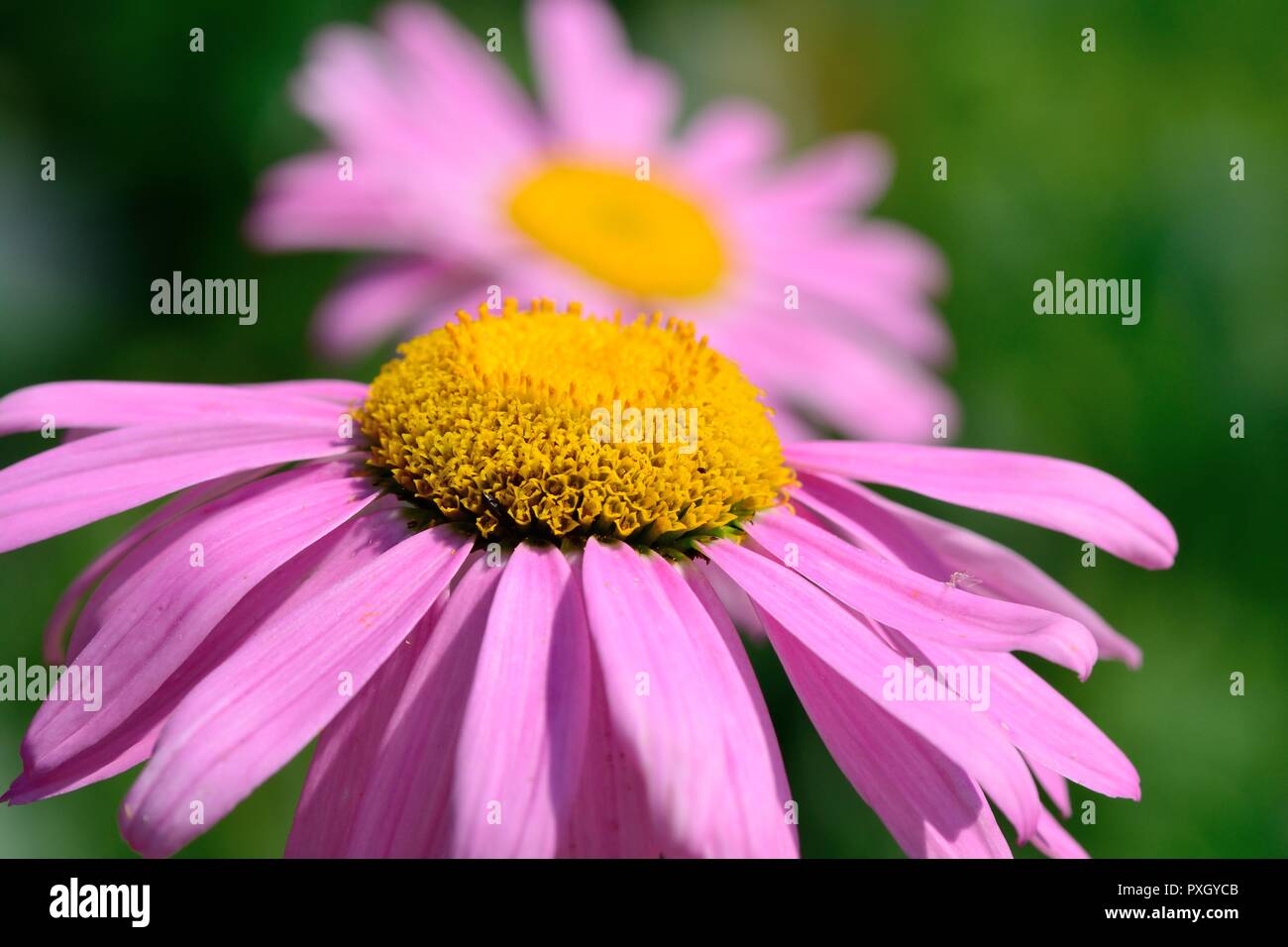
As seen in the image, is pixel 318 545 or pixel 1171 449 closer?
pixel 318 545

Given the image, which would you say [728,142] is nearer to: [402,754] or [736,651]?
[736,651]

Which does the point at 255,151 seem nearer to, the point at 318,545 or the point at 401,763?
the point at 318,545

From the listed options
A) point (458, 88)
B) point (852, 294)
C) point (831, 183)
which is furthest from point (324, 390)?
point (831, 183)

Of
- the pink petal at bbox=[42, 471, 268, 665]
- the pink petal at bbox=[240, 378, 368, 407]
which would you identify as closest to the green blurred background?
the pink petal at bbox=[42, 471, 268, 665]

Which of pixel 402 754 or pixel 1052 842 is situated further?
pixel 1052 842
